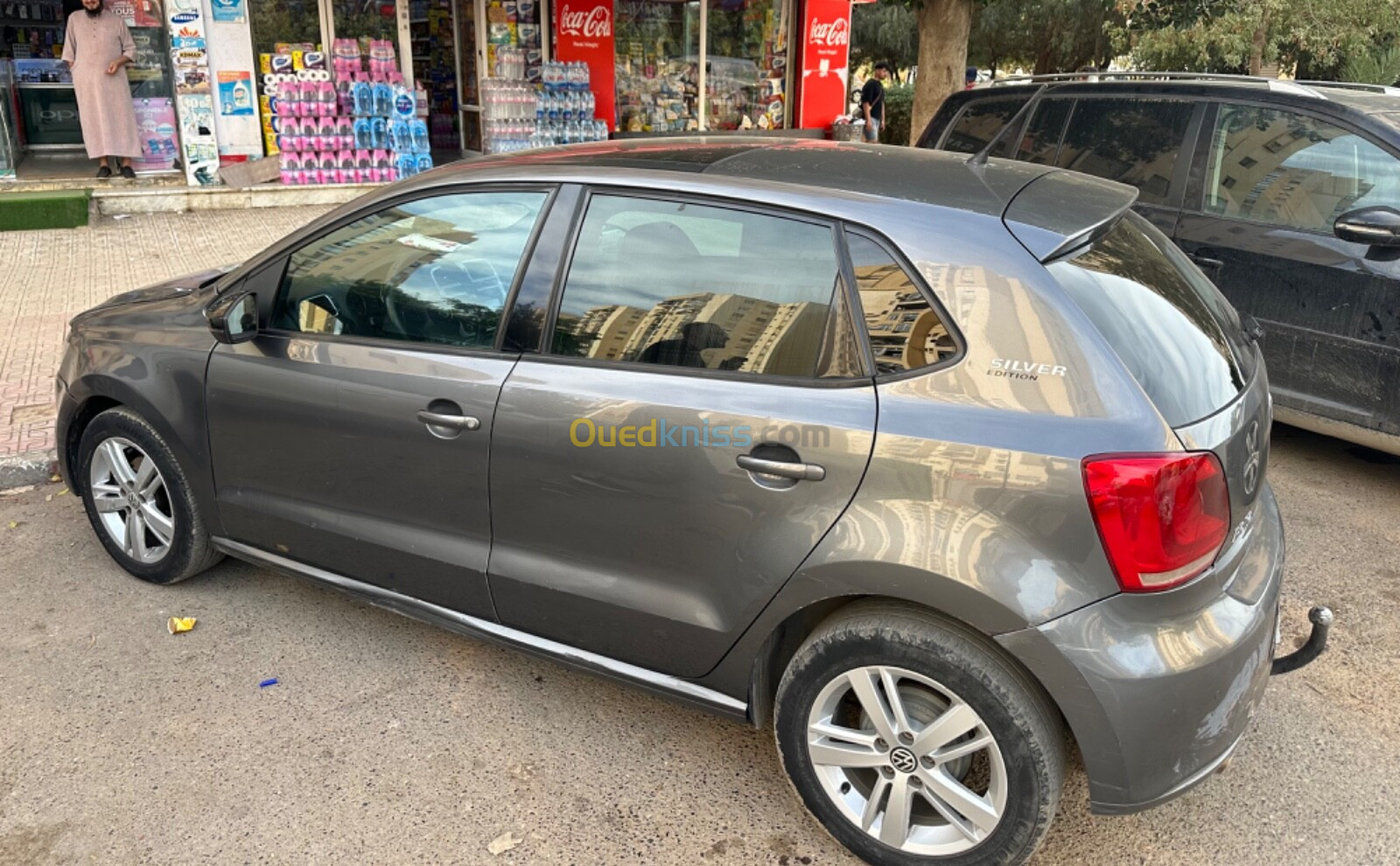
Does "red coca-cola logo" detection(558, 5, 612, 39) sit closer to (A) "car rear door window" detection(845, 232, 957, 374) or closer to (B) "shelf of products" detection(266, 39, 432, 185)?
(B) "shelf of products" detection(266, 39, 432, 185)

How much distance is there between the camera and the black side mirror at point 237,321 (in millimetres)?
3430

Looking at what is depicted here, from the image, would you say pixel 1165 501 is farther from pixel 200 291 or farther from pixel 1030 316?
pixel 200 291

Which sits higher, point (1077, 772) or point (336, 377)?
point (336, 377)

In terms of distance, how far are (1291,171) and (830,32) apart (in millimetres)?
12863

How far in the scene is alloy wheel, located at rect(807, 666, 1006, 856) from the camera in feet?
8.05

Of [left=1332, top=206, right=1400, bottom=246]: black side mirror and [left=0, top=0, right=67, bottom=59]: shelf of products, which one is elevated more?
[left=0, top=0, right=67, bottom=59]: shelf of products

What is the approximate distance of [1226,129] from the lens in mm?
5164

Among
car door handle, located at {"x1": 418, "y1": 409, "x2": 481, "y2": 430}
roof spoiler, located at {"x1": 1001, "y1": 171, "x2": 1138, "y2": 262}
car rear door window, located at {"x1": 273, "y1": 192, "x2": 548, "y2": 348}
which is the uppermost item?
roof spoiler, located at {"x1": 1001, "y1": 171, "x2": 1138, "y2": 262}

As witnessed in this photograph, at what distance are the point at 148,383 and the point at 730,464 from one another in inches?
92.5

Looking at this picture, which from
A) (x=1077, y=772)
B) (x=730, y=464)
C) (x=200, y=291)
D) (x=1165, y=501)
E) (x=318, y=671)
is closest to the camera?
(x=1165, y=501)

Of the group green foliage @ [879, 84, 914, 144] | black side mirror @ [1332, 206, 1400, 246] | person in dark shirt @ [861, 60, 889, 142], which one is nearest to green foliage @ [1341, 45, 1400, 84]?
person in dark shirt @ [861, 60, 889, 142]

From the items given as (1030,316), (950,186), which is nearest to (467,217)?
(950,186)

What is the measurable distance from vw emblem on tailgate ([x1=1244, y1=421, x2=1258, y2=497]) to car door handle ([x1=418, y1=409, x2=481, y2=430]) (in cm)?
201

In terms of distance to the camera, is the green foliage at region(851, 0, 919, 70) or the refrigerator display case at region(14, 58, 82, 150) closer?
the refrigerator display case at region(14, 58, 82, 150)
